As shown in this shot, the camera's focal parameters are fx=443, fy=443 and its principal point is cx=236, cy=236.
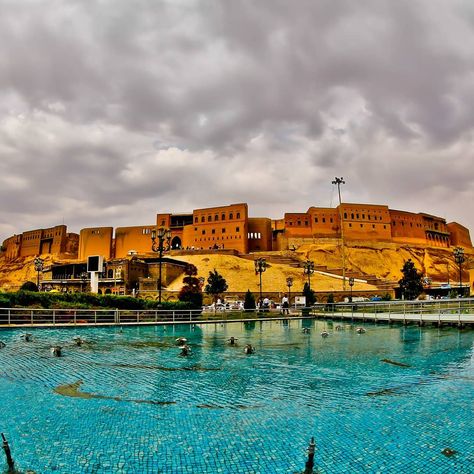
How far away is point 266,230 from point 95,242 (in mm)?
31183

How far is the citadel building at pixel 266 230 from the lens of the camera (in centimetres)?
7150

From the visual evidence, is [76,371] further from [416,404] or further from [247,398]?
A: [416,404]

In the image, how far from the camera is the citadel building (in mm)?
71500

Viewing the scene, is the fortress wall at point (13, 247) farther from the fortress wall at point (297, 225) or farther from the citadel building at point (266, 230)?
the fortress wall at point (297, 225)

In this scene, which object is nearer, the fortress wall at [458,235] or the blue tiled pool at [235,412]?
the blue tiled pool at [235,412]

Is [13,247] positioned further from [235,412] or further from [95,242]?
[235,412]

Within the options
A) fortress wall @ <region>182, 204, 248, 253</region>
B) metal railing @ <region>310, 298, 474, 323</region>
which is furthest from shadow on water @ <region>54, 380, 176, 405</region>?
fortress wall @ <region>182, 204, 248, 253</region>

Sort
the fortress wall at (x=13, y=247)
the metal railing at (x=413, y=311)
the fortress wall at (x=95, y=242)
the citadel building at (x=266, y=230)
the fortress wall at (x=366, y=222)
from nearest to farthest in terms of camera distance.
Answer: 1. the metal railing at (x=413, y=311)
2. the citadel building at (x=266, y=230)
3. the fortress wall at (x=366, y=222)
4. the fortress wall at (x=95, y=242)
5. the fortress wall at (x=13, y=247)

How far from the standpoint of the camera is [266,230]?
7494cm

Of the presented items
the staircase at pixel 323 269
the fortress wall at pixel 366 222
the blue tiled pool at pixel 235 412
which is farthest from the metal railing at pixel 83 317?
the fortress wall at pixel 366 222

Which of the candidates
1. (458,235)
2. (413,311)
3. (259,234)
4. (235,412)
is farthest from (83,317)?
(458,235)

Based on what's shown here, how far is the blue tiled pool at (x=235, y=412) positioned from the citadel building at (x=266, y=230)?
57.7 m

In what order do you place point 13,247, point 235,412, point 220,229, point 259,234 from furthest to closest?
1. point 13,247
2. point 259,234
3. point 220,229
4. point 235,412

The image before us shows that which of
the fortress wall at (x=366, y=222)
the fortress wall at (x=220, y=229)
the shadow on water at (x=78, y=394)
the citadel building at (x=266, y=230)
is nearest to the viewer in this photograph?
the shadow on water at (x=78, y=394)
